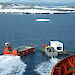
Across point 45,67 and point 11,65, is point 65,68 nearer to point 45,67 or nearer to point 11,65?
point 45,67

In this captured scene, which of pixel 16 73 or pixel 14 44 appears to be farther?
pixel 14 44

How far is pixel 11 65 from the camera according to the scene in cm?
3784

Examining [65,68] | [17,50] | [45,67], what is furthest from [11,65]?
[65,68]

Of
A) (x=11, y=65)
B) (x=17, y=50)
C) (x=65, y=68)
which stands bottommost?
(x=11, y=65)

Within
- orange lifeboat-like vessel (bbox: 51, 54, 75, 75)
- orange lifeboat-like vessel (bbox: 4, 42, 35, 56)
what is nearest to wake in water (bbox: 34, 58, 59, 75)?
orange lifeboat-like vessel (bbox: 51, 54, 75, 75)

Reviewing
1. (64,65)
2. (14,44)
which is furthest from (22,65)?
(14,44)

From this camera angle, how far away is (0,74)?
33875mm

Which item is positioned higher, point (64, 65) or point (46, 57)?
point (64, 65)

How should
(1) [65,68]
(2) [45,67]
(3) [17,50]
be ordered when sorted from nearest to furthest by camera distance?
1. (1) [65,68]
2. (2) [45,67]
3. (3) [17,50]

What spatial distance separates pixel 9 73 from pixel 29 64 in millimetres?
6219

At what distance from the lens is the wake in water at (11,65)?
115 feet

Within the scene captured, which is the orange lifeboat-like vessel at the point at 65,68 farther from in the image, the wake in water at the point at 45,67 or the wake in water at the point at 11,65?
the wake in water at the point at 11,65

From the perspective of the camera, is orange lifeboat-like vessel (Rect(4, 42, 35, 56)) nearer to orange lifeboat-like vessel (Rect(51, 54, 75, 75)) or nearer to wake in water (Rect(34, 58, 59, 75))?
wake in water (Rect(34, 58, 59, 75))

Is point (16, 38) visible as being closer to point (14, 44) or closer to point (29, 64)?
point (14, 44)
